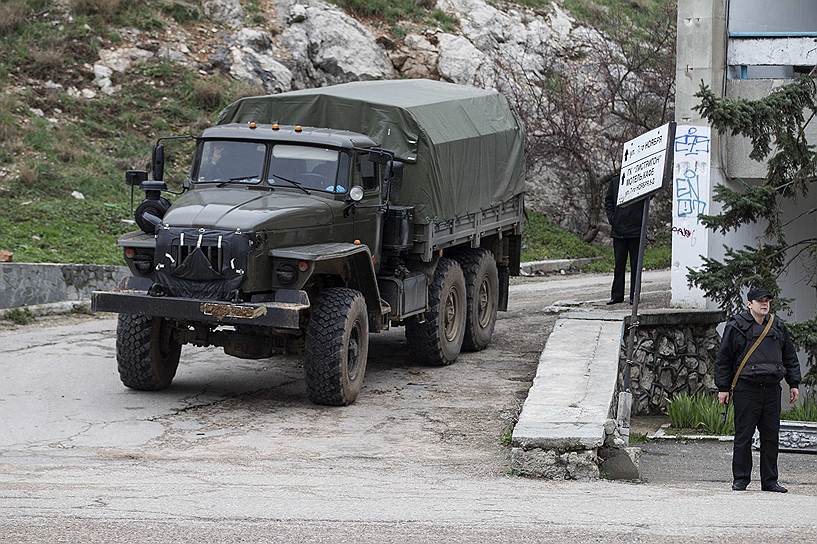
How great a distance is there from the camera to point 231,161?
12.1 m

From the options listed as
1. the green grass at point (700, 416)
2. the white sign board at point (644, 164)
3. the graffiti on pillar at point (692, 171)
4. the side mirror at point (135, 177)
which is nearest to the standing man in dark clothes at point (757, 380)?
the white sign board at point (644, 164)

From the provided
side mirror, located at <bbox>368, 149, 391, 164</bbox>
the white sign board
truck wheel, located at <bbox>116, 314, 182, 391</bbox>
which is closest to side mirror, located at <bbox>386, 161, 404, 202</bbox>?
side mirror, located at <bbox>368, 149, 391, 164</bbox>

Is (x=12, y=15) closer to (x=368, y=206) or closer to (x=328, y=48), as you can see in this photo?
A: (x=328, y=48)

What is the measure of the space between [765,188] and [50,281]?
954 centimetres

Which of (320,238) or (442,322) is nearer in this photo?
(320,238)

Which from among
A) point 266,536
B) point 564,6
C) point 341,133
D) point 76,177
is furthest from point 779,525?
point 564,6

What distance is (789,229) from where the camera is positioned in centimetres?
1767

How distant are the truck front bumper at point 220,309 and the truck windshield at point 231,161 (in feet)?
5.35

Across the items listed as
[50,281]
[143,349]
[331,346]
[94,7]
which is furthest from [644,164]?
[94,7]

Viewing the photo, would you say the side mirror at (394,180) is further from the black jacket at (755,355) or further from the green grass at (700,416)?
the black jacket at (755,355)

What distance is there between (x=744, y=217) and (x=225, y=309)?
6647 millimetres

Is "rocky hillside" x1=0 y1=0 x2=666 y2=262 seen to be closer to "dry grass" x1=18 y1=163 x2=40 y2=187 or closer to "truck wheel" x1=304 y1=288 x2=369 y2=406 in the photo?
"dry grass" x1=18 y1=163 x2=40 y2=187

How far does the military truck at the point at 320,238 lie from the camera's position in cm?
1092

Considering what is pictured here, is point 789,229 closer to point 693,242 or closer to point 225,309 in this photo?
point 693,242
